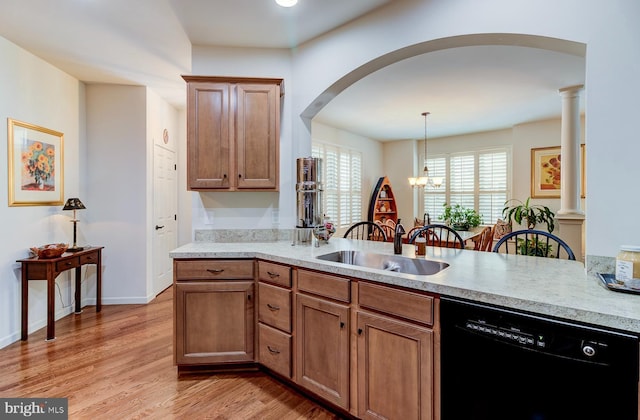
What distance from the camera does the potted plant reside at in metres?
6.66

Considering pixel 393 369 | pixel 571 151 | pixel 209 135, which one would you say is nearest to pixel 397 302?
pixel 393 369

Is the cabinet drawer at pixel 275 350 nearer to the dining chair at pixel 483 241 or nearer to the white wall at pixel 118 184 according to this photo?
the white wall at pixel 118 184

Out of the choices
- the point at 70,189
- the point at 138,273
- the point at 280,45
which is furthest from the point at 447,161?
the point at 70,189

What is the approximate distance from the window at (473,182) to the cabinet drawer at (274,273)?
591 cm

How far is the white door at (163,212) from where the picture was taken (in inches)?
165

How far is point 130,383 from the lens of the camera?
2248mm

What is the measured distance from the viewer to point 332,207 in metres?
6.04

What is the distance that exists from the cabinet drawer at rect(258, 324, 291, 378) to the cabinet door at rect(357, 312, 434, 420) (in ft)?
1.92

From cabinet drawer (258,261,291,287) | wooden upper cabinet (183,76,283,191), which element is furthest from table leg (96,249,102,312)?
cabinet drawer (258,261,291,287)

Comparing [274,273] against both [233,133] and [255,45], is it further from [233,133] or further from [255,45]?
[255,45]

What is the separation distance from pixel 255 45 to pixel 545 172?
223 inches

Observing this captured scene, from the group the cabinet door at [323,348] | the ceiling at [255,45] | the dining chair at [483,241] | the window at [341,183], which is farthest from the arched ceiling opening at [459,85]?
the dining chair at [483,241]

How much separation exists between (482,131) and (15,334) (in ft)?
25.8

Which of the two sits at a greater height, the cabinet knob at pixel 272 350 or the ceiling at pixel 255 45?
the ceiling at pixel 255 45
